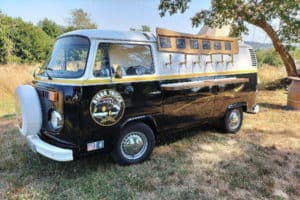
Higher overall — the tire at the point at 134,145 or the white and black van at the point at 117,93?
the white and black van at the point at 117,93

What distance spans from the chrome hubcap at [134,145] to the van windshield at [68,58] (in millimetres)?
1185

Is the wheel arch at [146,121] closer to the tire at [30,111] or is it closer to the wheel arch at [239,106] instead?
the tire at [30,111]

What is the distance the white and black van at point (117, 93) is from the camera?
11.0 ft

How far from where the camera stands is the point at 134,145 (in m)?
3.97

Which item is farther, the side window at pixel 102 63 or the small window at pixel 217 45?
the small window at pixel 217 45

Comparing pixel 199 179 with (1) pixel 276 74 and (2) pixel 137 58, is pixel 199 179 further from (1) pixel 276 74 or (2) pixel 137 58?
(1) pixel 276 74

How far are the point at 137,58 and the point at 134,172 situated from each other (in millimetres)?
1629

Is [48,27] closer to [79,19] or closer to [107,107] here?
[79,19]

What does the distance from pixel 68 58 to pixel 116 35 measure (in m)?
0.75

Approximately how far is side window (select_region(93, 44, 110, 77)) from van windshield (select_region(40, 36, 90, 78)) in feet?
0.47

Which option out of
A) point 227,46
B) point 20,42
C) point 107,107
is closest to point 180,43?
point 227,46

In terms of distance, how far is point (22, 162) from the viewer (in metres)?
4.05

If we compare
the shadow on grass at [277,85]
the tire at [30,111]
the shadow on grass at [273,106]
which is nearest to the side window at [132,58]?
the tire at [30,111]

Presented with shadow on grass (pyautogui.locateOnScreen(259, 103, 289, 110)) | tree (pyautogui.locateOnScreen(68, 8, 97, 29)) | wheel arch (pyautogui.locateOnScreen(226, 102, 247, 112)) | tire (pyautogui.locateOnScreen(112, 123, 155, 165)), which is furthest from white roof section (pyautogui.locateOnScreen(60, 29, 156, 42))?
tree (pyautogui.locateOnScreen(68, 8, 97, 29))
